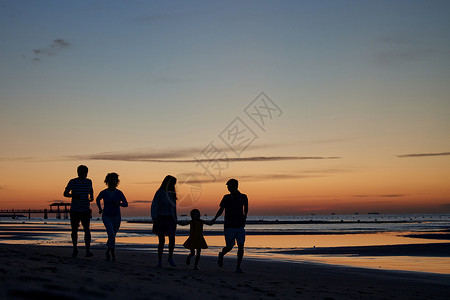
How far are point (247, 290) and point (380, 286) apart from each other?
3526mm

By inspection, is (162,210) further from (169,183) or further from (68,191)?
(68,191)

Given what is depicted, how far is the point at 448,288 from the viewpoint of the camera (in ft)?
32.3

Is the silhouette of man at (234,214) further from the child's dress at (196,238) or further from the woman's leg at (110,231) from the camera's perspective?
the woman's leg at (110,231)

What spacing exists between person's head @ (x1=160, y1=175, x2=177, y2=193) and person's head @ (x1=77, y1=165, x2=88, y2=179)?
1.94 meters

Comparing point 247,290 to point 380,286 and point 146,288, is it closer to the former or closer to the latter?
point 146,288

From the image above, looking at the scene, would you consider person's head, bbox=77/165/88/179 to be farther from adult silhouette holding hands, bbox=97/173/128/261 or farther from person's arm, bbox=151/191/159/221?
person's arm, bbox=151/191/159/221

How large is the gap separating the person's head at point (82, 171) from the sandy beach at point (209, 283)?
2652 mm

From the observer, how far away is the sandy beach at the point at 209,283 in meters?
5.86

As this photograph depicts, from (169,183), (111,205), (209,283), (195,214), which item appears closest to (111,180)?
(111,205)

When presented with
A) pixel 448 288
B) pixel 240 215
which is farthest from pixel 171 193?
pixel 448 288

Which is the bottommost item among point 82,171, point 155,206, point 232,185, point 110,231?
point 110,231

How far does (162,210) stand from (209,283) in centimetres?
346

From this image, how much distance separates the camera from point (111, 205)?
11.6 m

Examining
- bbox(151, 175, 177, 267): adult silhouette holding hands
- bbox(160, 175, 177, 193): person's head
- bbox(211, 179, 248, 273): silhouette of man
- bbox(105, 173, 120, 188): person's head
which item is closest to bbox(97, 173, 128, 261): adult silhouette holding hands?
bbox(105, 173, 120, 188): person's head
